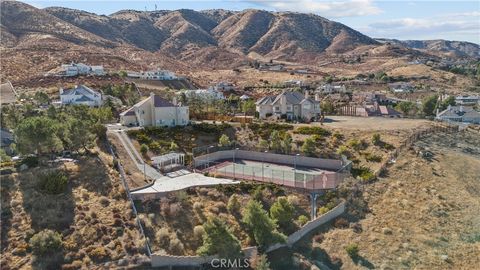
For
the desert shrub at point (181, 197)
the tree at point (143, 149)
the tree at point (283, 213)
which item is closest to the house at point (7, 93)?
the tree at point (143, 149)

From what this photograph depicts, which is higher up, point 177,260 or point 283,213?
point 283,213

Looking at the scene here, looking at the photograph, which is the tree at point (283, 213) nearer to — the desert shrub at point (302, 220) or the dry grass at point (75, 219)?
the desert shrub at point (302, 220)

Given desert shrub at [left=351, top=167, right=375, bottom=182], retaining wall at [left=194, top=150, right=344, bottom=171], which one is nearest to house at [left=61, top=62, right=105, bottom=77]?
retaining wall at [left=194, top=150, right=344, bottom=171]

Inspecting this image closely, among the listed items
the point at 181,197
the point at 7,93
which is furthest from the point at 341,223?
the point at 7,93

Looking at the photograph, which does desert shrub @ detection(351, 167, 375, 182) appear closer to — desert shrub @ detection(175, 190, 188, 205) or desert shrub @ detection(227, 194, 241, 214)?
desert shrub @ detection(227, 194, 241, 214)

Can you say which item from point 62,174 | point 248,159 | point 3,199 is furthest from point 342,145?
point 3,199

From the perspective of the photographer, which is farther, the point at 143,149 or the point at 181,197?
the point at 143,149

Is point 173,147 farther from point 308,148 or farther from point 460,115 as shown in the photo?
point 460,115
